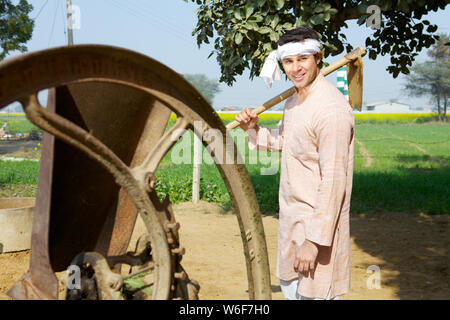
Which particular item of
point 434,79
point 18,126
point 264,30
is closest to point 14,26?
point 18,126

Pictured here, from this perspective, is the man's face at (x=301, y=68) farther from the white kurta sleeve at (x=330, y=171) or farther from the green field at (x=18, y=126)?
the green field at (x=18, y=126)

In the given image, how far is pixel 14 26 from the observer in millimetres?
18969

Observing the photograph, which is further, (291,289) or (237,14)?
(237,14)

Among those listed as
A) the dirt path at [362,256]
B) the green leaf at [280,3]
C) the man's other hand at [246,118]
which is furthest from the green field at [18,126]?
the man's other hand at [246,118]

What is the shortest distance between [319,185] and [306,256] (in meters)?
0.32

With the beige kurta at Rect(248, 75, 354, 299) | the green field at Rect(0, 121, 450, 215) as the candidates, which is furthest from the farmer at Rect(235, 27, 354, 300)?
the green field at Rect(0, 121, 450, 215)

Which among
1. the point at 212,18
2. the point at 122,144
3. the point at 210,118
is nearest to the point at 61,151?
the point at 122,144

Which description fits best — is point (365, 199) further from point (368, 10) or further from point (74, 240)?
point (74, 240)

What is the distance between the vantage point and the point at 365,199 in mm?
8117

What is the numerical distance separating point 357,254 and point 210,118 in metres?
4.11

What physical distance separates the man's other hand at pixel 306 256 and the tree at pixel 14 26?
19129 mm

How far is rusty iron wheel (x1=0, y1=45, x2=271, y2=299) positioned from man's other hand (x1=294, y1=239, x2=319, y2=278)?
459 millimetres

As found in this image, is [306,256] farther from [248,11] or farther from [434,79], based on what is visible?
[434,79]

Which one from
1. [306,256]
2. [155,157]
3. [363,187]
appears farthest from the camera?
[363,187]
